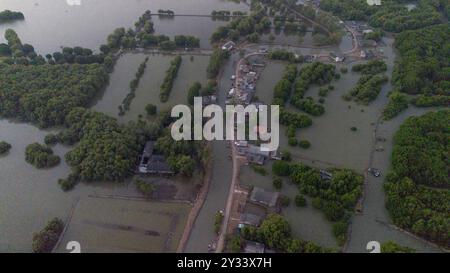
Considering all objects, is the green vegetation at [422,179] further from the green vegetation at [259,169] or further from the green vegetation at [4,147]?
the green vegetation at [4,147]

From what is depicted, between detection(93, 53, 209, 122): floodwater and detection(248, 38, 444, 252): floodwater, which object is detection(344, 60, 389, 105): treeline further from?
detection(93, 53, 209, 122): floodwater

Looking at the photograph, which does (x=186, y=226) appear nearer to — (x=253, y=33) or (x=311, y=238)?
(x=311, y=238)

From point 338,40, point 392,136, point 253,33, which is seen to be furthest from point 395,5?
point 392,136

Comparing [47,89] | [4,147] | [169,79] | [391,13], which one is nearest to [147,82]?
[169,79]

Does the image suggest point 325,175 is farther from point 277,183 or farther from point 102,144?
point 102,144

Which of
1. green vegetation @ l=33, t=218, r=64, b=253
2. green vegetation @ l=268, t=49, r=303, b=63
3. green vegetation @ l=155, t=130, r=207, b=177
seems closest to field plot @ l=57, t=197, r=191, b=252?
green vegetation @ l=33, t=218, r=64, b=253

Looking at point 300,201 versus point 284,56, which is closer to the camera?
point 300,201
